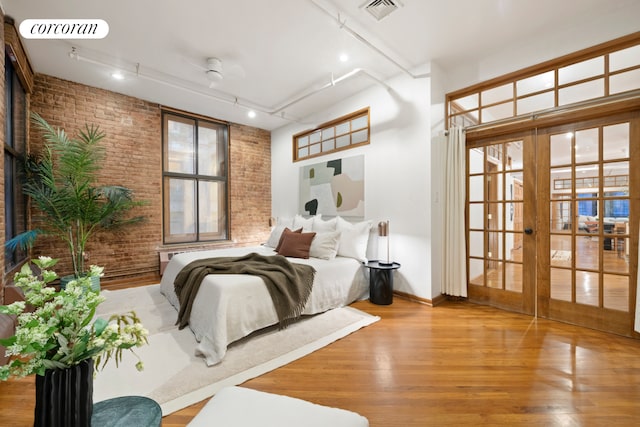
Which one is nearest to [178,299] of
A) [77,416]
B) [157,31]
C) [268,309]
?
[268,309]

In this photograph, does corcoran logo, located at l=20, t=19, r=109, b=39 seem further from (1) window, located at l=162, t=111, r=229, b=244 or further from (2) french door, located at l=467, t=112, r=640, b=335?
(2) french door, located at l=467, t=112, r=640, b=335

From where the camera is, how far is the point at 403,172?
3.61 m

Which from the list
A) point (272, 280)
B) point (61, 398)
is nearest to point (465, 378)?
point (272, 280)

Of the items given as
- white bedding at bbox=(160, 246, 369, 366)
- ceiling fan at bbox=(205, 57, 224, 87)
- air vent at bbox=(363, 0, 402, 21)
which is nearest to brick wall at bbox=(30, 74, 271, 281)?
white bedding at bbox=(160, 246, 369, 366)

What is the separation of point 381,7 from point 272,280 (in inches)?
103

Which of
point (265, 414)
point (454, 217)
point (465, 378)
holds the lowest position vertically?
point (465, 378)

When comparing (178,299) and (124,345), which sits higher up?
(124,345)

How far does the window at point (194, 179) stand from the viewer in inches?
193

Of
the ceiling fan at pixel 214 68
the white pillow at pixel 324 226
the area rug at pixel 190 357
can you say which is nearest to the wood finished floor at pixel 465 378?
the area rug at pixel 190 357

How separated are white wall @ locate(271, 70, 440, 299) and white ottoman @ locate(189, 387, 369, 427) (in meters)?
2.61

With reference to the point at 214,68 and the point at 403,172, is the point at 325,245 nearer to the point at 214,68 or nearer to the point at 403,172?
the point at 403,172

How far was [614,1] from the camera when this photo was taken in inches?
94.6

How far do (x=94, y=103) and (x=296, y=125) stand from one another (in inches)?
121

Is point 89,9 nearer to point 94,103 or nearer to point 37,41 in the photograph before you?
point 37,41
